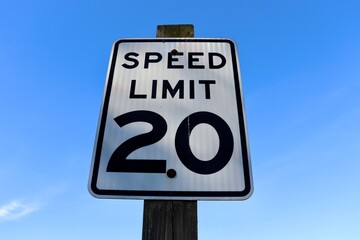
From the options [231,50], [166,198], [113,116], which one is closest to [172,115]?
[113,116]

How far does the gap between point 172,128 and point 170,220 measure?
1.17ft

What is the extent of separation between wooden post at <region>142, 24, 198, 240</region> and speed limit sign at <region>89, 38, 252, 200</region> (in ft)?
0.34

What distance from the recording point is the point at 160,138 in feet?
4.00

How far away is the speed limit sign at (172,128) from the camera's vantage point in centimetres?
112

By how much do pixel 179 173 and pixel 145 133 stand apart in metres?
0.22

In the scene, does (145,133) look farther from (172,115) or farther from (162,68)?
(162,68)

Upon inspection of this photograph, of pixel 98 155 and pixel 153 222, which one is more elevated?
pixel 98 155

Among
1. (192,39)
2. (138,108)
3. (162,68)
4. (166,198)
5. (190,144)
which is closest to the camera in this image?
(166,198)

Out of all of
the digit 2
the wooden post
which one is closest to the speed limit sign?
the digit 2

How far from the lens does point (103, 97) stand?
53.6 inches

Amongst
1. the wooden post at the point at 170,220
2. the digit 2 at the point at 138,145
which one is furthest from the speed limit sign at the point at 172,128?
the wooden post at the point at 170,220

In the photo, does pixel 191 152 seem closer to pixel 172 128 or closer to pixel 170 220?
pixel 172 128

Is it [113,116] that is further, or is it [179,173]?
[113,116]

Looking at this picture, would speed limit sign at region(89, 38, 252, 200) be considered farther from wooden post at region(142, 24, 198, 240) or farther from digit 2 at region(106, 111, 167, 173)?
wooden post at region(142, 24, 198, 240)
